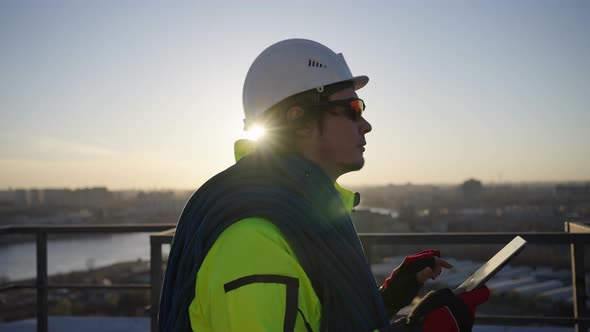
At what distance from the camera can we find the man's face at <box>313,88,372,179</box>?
5.27ft

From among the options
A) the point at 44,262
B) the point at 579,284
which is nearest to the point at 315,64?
the point at 579,284

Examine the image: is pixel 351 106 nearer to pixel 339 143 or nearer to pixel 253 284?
pixel 339 143

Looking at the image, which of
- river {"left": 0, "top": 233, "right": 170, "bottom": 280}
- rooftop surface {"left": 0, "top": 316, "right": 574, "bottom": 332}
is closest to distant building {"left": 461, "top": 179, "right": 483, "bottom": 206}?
river {"left": 0, "top": 233, "right": 170, "bottom": 280}

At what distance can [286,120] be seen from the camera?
1634 mm

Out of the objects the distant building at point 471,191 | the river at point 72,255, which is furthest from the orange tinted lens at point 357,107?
the distant building at point 471,191

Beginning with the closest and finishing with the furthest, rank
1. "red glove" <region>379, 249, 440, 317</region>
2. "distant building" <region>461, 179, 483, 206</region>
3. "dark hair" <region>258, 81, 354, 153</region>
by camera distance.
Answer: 1. "dark hair" <region>258, 81, 354, 153</region>
2. "red glove" <region>379, 249, 440, 317</region>
3. "distant building" <region>461, 179, 483, 206</region>

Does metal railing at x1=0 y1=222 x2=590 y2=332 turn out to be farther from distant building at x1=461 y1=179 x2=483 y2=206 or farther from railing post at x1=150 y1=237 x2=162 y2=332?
distant building at x1=461 y1=179 x2=483 y2=206

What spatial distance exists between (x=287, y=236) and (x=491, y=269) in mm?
744

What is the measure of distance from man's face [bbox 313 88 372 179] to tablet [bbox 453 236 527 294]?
0.52 m

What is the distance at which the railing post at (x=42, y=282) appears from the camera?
3978mm

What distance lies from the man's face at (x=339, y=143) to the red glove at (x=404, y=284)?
553 millimetres

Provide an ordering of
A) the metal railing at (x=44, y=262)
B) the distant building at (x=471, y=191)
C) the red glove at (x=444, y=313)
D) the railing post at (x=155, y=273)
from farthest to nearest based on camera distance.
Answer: the distant building at (x=471, y=191), the metal railing at (x=44, y=262), the railing post at (x=155, y=273), the red glove at (x=444, y=313)

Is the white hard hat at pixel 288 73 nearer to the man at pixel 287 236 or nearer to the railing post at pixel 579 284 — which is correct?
the man at pixel 287 236

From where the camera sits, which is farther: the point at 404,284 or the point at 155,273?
the point at 155,273
